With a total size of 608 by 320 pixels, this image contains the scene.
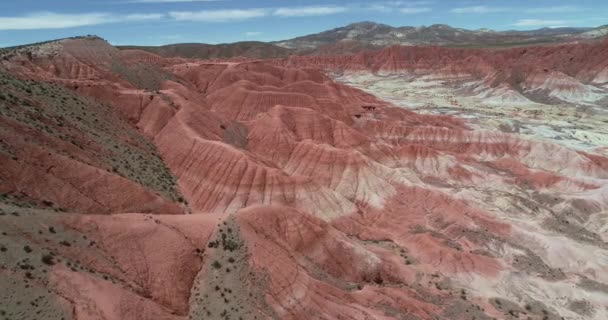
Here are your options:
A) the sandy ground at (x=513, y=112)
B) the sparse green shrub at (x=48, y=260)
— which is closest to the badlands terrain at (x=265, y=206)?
the sparse green shrub at (x=48, y=260)

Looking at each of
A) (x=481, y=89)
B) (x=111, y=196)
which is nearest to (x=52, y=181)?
(x=111, y=196)

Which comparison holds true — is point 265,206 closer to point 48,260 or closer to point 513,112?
point 48,260

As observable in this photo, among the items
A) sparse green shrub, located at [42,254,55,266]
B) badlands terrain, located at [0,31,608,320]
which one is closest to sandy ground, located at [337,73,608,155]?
badlands terrain, located at [0,31,608,320]

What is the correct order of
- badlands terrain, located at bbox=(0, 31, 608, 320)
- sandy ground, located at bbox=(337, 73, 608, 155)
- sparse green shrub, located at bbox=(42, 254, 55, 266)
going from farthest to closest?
sandy ground, located at bbox=(337, 73, 608, 155) → badlands terrain, located at bbox=(0, 31, 608, 320) → sparse green shrub, located at bbox=(42, 254, 55, 266)

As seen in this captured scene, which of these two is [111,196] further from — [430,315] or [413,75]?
[413,75]

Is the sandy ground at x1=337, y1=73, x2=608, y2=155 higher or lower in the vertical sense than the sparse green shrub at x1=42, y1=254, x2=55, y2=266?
lower

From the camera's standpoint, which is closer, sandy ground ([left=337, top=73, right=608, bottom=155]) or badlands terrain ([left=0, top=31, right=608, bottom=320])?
badlands terrain ([left=0, top=31, right=608, bottom=320])

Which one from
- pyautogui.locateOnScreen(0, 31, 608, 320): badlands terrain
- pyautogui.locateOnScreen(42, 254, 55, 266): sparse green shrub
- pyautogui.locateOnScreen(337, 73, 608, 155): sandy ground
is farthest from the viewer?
pyautogui.locateOnScreen(337, 73, 608, 155): sandy ground

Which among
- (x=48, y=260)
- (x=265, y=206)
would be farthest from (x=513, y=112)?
(x=48, y=260)

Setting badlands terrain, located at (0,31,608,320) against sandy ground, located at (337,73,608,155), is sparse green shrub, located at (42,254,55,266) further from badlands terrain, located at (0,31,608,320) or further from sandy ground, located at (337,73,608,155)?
sandy ground, located at (337,73,608,155)
